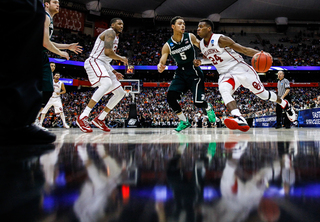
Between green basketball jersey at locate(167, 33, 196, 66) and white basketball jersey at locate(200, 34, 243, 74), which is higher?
green basketball jersey at locate(167, 33, 196, 66)

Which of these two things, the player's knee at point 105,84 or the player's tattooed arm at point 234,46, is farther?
the player's knee at point 105,84

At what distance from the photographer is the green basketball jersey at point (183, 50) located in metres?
3.33

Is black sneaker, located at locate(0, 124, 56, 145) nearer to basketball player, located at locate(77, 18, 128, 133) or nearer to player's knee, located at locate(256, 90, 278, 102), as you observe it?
basketball player, located at locate(77, 18, 128, 133)

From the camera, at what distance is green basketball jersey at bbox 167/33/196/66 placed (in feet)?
10.9

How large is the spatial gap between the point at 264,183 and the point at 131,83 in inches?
429

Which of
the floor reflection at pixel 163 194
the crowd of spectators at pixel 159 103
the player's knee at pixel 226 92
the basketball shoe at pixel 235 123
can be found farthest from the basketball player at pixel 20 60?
the crowd of spectators at pixel 159 103

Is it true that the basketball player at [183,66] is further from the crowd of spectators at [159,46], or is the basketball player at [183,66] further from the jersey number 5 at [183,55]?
the crowd of spectators at [159,46]

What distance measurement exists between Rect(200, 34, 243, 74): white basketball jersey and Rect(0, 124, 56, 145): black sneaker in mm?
2322

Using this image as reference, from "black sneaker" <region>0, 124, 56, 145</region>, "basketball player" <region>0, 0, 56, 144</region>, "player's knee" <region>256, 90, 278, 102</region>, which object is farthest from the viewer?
"player's knee" <region>256, 90, 278, 102</region>

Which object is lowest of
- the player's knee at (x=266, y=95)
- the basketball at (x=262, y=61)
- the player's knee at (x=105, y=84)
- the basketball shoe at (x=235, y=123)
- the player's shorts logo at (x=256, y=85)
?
the basketball shoe at (x=235, y=123)

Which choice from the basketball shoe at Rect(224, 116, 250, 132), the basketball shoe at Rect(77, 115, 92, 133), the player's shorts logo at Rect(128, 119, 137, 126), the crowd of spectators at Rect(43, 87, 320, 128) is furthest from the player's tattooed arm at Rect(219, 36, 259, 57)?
the crowd of spectators at Rect(43, 87, 320, 128)

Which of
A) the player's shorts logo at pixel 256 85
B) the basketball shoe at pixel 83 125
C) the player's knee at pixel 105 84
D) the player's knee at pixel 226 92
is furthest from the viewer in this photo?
the player's knee at pixel 105 84

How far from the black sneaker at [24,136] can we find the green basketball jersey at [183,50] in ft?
8.40

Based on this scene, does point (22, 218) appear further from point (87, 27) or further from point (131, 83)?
point (87, 27)
